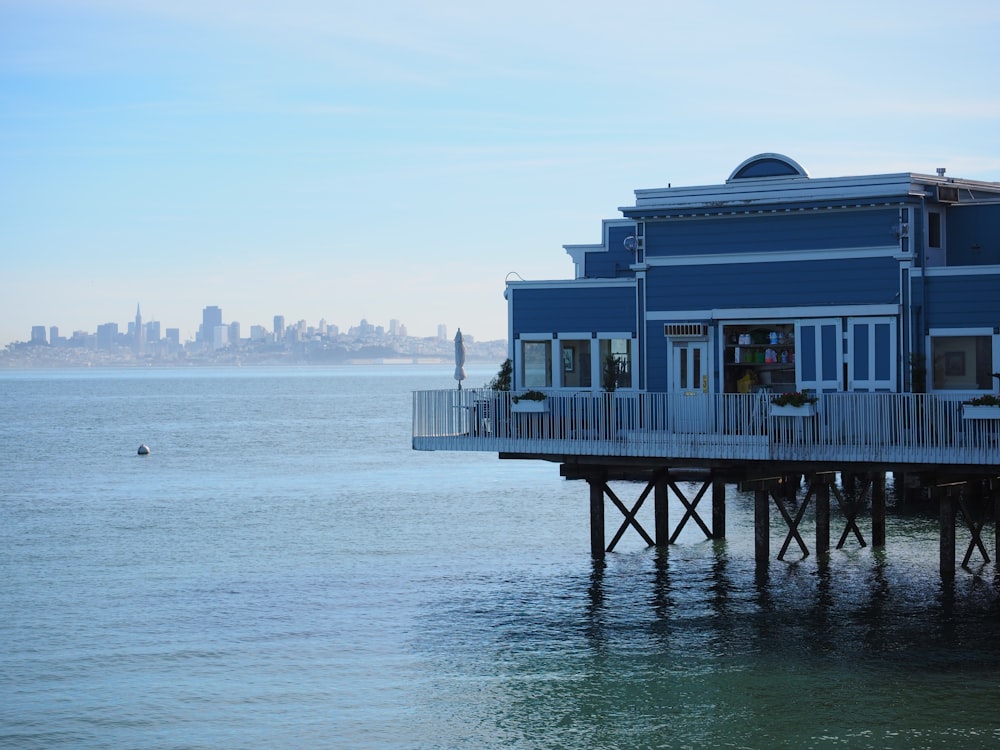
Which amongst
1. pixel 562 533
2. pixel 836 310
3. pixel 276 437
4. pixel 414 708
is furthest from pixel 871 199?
pixel 276 437

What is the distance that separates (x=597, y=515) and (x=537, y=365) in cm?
526

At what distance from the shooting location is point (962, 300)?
30562 mm

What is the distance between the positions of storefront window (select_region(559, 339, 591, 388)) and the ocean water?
497cm

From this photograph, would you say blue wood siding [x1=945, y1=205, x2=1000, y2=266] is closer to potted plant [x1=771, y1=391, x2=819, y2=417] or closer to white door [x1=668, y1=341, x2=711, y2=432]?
potted plant [x1=771, y1=391, x2=819, y2=417]

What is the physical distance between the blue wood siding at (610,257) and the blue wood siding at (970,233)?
10.2 m

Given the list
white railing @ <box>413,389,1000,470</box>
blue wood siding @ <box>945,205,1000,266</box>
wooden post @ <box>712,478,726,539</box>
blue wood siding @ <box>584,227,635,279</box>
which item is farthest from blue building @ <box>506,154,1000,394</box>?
wooden post @ <box>712,478,726,539</box>

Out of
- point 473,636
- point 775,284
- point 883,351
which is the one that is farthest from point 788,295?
point 473,636

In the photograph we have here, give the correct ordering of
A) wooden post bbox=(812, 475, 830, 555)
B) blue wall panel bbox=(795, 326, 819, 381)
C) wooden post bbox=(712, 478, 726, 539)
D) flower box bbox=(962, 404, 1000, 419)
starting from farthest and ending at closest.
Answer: wooden post bbox=(712, 478, 726, 539) < wooden post bbox=(812, 475, 830, 555) < blue wall panel bbox=(795, 326, 819, 381) < flower box bbox=(962, 404, 1000, 419)

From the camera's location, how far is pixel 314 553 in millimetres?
45000

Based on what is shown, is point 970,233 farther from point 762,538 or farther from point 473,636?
point 473,636

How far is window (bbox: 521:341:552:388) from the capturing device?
117 ft

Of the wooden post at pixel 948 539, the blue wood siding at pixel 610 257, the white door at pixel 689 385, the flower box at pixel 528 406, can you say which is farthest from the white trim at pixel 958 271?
the blue wood siding at pixel 610 257

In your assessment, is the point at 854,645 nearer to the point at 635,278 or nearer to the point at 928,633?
the point at 928,633

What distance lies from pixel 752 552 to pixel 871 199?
13.3 meters
